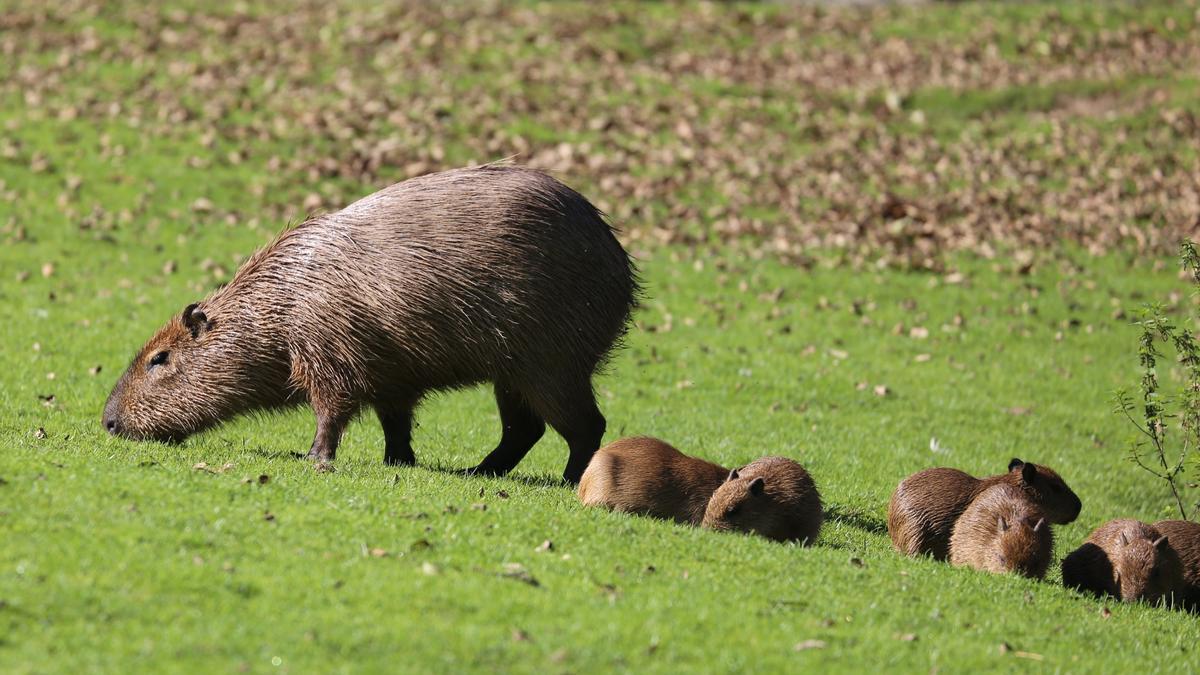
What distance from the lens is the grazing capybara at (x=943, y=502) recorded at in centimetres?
884

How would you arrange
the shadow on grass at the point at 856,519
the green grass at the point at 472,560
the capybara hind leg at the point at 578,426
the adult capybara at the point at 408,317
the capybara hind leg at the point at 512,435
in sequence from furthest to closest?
1. the capybara hind leg at the point at 512,435
2. the shadow on grass at the point at 856,519
3. the capybara hind leg at the point at 578,426
4. the adult capybara at the point at 408,317
5. the green grass at the point at 472,560

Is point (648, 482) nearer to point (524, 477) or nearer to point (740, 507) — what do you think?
point (740, 507)

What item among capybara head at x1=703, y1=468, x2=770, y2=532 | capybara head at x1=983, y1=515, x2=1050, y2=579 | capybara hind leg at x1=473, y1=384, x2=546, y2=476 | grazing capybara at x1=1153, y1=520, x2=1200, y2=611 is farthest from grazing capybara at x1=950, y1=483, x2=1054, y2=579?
capybara hind leg at x1=473, y1=384, x2=546, y2=476

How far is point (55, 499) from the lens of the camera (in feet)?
23.4

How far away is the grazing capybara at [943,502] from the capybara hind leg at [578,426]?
2.13m

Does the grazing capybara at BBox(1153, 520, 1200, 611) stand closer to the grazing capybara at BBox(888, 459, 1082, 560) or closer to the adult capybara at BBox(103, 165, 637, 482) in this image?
the grazing capybara at BBox(888, 459, 1082, 560)

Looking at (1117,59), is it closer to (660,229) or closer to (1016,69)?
(1016,69)

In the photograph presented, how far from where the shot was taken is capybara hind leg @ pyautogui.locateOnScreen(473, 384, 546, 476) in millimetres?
10188

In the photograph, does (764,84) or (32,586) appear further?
(764,84)

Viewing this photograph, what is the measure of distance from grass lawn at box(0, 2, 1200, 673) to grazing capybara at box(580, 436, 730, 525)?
357mm

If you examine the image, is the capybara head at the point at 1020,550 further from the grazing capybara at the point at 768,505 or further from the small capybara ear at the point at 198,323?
the small capybara ear at the point at 198,323

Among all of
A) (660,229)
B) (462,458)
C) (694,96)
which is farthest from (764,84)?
(462,458)

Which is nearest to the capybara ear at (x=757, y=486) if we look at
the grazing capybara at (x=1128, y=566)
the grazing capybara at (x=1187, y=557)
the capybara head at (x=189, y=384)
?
the grazing capybara at (x=1128, y=566)

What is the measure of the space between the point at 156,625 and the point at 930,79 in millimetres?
21731
